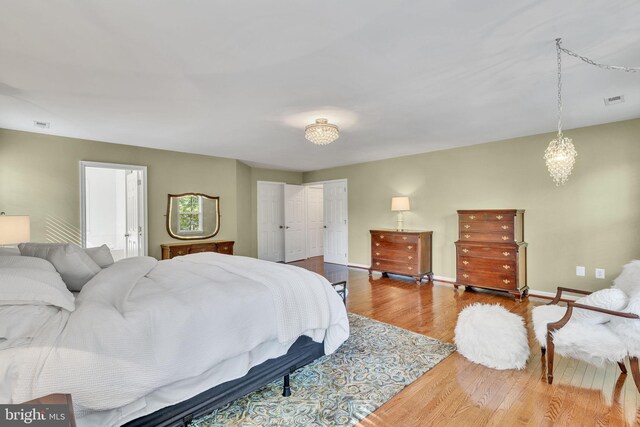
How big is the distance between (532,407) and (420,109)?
270 centimetres

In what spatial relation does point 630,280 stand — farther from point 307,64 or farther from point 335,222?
point 335,222

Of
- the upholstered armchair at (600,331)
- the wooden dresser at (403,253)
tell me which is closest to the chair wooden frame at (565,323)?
the upholstered armchair at (600,331)

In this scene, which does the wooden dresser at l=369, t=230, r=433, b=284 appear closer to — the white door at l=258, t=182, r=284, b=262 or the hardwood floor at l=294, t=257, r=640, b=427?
the hardwood floor at l=294, t=257, r=640, b=427

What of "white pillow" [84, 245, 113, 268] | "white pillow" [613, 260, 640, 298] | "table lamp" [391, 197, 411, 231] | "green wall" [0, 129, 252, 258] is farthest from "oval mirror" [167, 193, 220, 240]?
"white pillow" [613, 260, 640, 298]

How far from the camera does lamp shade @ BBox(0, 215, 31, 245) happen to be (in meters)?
2.77

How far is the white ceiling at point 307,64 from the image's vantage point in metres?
1.65

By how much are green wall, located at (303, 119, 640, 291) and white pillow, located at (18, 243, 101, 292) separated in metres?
4.98

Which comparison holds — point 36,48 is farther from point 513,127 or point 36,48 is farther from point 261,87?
point 513,127

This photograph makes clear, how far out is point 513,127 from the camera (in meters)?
3.94

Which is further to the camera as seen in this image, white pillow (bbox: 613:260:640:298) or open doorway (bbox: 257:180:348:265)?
open doorway (bbox: 257:180:348:265)

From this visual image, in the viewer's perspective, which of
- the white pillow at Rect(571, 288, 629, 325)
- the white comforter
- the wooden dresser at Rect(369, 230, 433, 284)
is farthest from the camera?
the wooden dresser at Rect(369, 230, 433, 284)

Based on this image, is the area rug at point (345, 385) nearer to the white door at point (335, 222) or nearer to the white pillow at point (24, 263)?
the white pillow at point (24, 263)

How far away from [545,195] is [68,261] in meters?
5.47

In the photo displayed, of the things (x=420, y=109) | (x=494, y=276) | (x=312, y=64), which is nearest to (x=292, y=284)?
(x=312, y=64)
